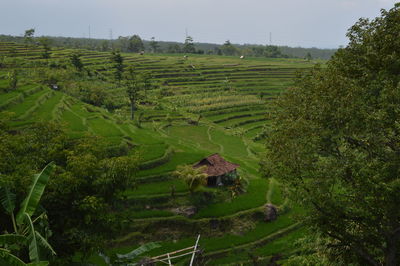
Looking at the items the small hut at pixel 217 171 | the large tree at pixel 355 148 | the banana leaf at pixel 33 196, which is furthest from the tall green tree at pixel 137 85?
the banana leaf at pixel 33 196

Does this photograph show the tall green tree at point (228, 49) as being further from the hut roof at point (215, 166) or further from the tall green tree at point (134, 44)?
the hut roof at point (215, 166)

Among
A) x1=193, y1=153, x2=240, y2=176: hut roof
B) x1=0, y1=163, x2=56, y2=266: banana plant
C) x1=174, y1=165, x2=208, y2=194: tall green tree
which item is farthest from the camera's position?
x1=193, y1=153, x2=240, y2=176: hut roof

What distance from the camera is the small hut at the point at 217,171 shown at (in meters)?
24.9

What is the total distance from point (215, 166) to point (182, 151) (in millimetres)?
5716

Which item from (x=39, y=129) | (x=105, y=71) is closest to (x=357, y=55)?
(x=39, y=129)

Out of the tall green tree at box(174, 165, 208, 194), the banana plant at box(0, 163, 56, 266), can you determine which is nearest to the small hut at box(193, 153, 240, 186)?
the tall green tree at box(174, 165, 208, 194)

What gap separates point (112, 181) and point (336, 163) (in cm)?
835

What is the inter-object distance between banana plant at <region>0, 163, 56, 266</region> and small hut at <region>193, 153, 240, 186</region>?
14756mm

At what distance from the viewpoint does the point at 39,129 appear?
15781 millimetres

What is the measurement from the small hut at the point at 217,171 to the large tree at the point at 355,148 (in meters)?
10.3

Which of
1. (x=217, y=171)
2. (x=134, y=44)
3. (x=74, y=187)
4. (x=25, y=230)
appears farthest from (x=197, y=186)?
(x=134, y=44)

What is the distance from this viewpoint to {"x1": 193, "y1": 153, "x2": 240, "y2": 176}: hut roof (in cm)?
2487

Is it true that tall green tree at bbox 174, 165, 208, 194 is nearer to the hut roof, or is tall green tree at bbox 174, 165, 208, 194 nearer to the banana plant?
the hut roof

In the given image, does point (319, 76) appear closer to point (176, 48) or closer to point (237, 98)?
point (237, 98)
